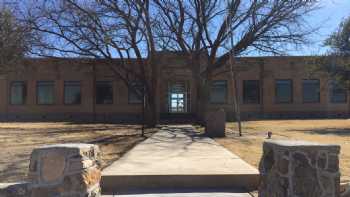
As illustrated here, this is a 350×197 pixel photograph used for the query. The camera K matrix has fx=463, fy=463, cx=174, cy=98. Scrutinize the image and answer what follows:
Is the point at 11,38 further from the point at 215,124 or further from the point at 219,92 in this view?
the point at 219,92

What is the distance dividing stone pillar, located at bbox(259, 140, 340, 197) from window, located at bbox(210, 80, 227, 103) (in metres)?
34.0

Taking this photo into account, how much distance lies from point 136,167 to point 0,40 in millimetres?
14670

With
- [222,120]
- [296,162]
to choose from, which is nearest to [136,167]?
[296,162]

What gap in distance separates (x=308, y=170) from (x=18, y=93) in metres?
37.4

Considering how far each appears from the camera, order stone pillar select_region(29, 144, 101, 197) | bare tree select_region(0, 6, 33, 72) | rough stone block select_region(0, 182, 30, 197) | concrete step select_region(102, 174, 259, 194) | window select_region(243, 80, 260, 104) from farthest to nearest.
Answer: window select_region(243, 80, 260, 104)
bare tree select_region(0, 6, 33, 72)
concrete step select_region(102, 174, 259, 194)
rough stone block select_region(0, 182, 30, 197)
stone pillar select_region(29, 144, 101, 197)

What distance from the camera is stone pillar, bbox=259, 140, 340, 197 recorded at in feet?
20.2

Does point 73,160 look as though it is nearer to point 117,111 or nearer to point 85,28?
point 85,28

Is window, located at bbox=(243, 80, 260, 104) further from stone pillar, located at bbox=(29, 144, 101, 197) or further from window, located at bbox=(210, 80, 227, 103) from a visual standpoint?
stone pillar, located at bbox=(29, 144, 101, 197)

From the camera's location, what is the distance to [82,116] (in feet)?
130

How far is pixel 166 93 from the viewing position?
1560 inches

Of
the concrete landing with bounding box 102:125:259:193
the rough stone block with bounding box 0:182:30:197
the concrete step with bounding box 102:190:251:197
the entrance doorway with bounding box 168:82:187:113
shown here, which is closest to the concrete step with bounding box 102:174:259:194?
the concrete landing with bounding box 102:125:259:193

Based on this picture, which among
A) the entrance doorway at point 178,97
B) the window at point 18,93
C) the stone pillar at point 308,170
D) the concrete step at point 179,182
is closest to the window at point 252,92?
the entrance doorway at point 178,97

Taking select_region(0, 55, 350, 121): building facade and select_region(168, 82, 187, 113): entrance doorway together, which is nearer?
select_region(0, 55, 350, 121): building facade

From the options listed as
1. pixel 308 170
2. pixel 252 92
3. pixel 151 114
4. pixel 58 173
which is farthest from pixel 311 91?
pixel 58 173
